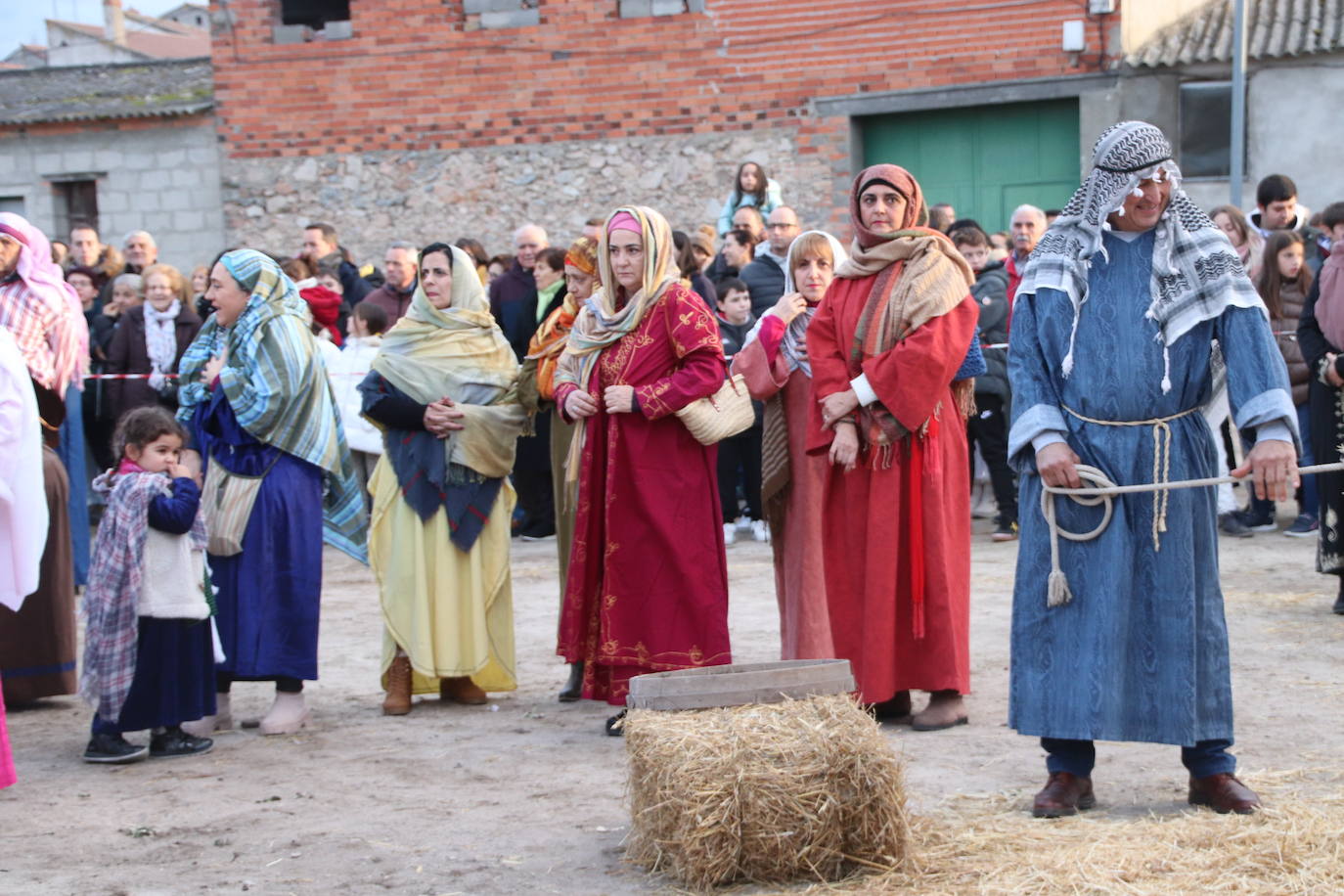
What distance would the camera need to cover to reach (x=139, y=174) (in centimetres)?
1989

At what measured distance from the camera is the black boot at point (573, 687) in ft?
23.3

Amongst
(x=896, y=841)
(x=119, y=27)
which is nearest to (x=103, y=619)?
(x=896, y=841)

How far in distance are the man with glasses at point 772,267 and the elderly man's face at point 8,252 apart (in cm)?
534

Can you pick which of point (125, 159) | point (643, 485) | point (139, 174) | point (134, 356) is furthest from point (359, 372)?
point (125, 159)

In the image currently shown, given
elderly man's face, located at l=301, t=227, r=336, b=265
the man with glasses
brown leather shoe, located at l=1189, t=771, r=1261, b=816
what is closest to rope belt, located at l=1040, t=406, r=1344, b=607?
brown leather shoe, located at l=1189, t=771, r=1261, b=816

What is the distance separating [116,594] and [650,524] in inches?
75.7

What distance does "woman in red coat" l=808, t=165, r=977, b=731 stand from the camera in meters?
6.20

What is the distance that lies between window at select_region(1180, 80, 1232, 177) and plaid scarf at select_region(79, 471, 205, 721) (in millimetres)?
12704

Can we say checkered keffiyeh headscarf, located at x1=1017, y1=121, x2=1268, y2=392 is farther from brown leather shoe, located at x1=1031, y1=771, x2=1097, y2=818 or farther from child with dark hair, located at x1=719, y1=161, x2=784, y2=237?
child with dark hair, located at x1=719, y1=161, x2=784, y2=237

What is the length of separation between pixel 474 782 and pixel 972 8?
40.9ft

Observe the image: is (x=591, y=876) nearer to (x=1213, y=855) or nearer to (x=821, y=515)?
(x=1213, y=855)

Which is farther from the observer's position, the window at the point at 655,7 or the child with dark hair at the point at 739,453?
the window at the point at 655,7

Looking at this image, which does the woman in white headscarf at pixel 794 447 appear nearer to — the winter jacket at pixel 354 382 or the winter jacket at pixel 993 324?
the winter jacket at pixel 993 324

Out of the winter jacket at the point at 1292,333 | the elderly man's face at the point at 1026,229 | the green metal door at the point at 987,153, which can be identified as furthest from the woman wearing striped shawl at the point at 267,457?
the green metal door at the point at 987,153
